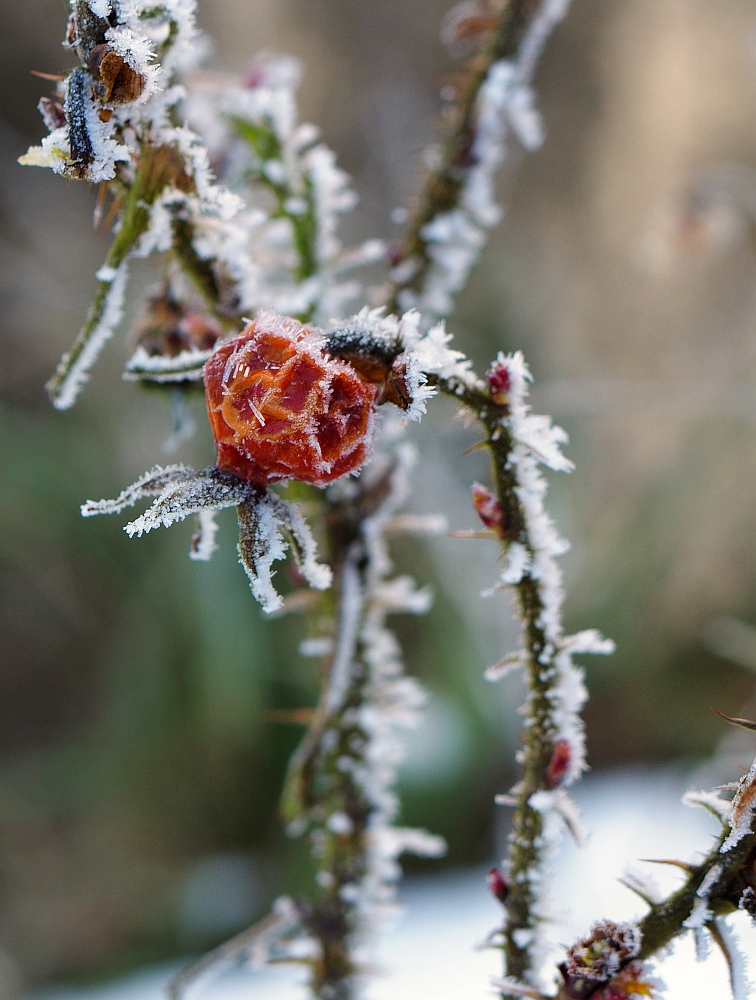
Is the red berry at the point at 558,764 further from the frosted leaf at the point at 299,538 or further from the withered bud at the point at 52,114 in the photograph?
the withered bud at the point at 52,114

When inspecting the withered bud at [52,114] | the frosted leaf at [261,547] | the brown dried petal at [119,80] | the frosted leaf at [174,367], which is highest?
the withered bud at [52,114]

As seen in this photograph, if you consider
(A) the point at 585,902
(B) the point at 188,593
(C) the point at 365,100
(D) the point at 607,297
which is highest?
(C) the point at 365,100

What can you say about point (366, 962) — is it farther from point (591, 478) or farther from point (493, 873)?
point (591, 478)

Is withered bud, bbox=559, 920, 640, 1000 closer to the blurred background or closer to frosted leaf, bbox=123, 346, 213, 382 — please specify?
frosted leaf, bbox=123, 346, 213, 382

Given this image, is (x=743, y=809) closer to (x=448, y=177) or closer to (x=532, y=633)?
(x=532, y=633)

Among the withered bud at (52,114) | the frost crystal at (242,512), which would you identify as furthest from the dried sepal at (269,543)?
the withered bud at (52,114)

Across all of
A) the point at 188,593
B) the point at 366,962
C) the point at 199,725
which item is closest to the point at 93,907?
the point at 199,725

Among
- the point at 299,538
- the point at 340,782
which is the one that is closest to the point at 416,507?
the point at 340,782
